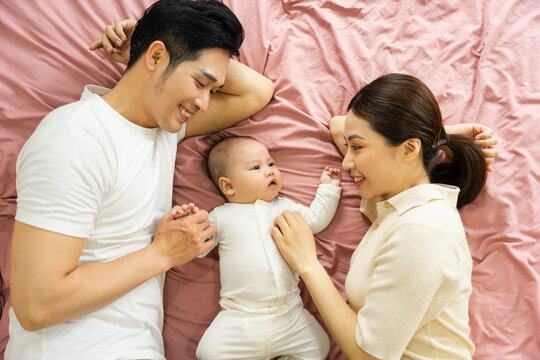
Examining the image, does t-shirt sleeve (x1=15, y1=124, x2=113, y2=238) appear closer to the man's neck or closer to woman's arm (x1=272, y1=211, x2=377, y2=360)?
the man's neck

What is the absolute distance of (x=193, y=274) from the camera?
6.13 feet

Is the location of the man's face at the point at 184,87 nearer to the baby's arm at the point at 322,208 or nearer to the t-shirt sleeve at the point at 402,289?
the baby's arm at the point at 322,208

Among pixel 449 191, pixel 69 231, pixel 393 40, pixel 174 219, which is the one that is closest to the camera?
pixel 69 231

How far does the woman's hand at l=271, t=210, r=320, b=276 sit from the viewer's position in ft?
5.45

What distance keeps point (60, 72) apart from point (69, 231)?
89 centimetres

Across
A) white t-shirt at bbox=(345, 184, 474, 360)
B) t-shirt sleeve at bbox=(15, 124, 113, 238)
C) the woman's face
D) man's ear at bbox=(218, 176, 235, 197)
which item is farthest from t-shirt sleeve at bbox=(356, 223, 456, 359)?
t-shirt sleeve at bbox=(15, 124, 113, 238)

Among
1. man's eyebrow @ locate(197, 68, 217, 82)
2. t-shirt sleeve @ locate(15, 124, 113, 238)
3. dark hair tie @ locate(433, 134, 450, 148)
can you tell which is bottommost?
dark hair tie @ locate(433, 134, 450, 148)

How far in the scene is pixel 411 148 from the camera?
147 centimetres

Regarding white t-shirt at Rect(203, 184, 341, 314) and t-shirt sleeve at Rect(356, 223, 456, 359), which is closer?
t-shirt sleeve at Rect(356, 223, 456, 359)

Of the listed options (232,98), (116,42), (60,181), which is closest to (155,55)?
(116,42)

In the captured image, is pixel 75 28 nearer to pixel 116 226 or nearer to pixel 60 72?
pixel 60 72

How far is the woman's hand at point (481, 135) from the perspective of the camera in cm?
172

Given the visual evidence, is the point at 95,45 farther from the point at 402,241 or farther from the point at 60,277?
the point at 402,241

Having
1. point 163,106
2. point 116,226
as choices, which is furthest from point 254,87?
point 116,226
